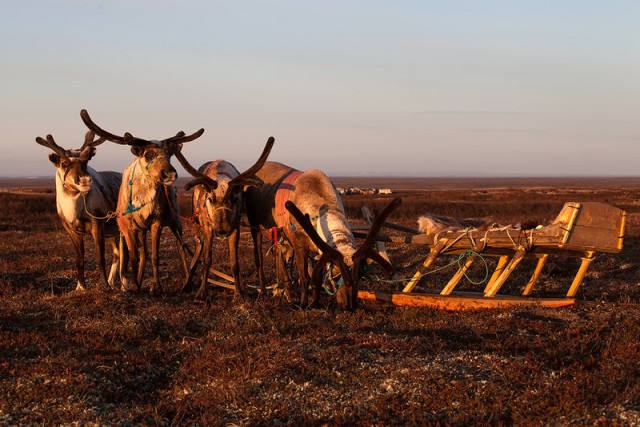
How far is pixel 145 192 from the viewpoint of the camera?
12547mm

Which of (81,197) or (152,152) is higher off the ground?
(152,152)

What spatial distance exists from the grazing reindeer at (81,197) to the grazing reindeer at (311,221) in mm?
2922

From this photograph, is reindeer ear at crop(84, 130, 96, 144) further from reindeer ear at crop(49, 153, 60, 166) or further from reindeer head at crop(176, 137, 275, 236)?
reindeer head at crop(176, 137, 275, 236)

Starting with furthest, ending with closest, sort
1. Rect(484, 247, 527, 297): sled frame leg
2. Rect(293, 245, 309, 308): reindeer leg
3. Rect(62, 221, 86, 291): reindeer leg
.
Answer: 1. Rect(62, 221, 86, 291): reindeer leg
2. Rect(293, 245, 309, 308): reindeer leg
3. Rect(484, 247, 527, 297): sled frame leg

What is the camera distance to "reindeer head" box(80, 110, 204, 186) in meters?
12.1

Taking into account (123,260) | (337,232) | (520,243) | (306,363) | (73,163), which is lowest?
(306,363)

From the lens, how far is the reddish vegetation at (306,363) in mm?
6688

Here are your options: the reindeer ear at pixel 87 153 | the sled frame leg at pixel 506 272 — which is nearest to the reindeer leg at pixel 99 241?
the reindeer ear at pixel 87 153

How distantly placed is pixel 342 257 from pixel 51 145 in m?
6.14

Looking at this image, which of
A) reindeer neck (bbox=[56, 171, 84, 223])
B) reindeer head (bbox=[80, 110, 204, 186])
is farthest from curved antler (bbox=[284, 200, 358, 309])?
reindeer neck (bbox=[56, 171, 84, 223])

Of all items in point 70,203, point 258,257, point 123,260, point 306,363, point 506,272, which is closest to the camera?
point 306,363

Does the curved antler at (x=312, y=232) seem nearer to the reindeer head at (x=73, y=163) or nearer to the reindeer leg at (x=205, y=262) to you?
the reindeer leg at (x=205, y=262)

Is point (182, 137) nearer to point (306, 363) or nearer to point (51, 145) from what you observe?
point (51, 145)

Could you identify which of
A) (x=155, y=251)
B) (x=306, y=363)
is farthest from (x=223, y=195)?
(x=306, y=363)
